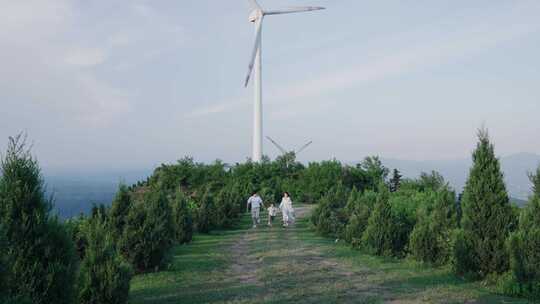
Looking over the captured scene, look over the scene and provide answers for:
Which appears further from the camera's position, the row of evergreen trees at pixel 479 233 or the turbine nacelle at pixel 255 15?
the turbine nacelle at pixel 255 15

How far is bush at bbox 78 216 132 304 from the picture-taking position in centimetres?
820

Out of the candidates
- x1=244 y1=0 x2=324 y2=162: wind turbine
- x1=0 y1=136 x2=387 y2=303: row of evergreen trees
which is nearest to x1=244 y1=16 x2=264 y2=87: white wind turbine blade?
x1=244 y1=0 x2=324 y2=162: wind turbine

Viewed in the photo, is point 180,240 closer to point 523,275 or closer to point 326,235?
point 326,235

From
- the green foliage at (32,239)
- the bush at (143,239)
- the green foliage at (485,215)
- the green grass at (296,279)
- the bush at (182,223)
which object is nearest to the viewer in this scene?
the green foliage at (32,239)

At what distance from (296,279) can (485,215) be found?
445cm

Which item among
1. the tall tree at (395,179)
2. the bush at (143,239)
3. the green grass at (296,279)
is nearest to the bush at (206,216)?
the green grass at (296,279)

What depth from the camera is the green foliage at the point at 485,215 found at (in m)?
11.0

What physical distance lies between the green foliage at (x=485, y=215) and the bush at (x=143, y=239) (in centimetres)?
697

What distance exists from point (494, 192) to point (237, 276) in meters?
6.12

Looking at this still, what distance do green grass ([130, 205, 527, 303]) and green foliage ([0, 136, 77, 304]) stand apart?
217 centimetres

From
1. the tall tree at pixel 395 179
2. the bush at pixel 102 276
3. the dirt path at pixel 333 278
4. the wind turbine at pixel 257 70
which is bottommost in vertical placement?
the dirt path at pixel 333 278

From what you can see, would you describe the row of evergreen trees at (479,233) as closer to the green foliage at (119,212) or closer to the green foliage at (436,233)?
the green foliage at (436,233)

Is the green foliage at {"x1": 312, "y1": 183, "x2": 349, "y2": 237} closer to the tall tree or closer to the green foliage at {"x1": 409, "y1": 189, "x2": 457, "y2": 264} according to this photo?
the green foliage at {"x1": 409, "y1": 189, "x2": 457, "y2": 264}

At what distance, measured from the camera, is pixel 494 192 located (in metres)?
11.3
